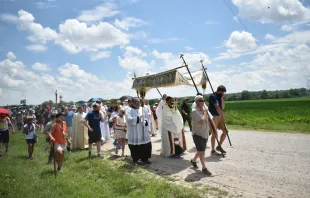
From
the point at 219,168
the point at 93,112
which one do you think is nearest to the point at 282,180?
the point at 219,168

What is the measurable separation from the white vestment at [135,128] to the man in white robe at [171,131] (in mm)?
822

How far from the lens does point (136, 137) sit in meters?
8.59

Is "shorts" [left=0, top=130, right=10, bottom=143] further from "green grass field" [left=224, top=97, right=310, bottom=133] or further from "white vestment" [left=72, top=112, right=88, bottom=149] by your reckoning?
"green grass field" [left=224, top=97, right=310, bottom=133]

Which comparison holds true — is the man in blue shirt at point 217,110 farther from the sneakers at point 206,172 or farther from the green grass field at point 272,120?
the green grass field at point 272,120

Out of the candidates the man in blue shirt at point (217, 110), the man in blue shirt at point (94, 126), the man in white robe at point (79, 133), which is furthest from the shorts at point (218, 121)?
the man in white robe at point (79, 133)

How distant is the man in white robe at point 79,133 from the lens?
1219 cm

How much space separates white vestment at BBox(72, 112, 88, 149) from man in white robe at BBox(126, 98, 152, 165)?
4.27 metres

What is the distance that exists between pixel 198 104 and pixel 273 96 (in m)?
127

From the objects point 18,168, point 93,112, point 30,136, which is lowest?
point 18,168

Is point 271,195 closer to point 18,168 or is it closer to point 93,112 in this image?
point 93,112

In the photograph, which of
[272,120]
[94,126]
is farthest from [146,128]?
[272,120]

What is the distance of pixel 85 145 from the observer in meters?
12.6

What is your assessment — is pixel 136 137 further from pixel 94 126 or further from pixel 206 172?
pixel 206 172

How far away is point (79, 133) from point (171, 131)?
5032mm
